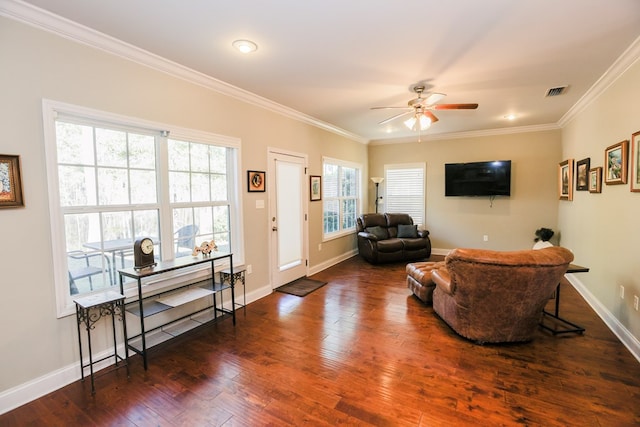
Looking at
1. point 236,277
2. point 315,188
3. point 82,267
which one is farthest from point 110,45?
point 315,188

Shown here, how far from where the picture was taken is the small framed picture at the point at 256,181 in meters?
3.91

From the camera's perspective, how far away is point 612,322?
122 inches

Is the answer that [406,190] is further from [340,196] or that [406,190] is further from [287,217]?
[287,217]

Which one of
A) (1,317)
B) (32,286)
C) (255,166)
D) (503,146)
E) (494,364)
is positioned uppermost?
(503,146)

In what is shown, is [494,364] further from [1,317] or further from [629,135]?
[1,317]

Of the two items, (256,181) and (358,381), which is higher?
(256,181)

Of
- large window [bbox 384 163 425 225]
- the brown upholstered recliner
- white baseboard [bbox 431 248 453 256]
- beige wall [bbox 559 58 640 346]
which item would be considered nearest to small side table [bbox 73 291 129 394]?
the brown upholstered recliner

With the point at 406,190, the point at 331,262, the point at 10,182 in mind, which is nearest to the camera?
the point at 10,182

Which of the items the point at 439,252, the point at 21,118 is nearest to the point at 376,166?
the point at 439,252

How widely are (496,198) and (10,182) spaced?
7051mm

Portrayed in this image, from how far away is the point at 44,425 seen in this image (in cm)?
190

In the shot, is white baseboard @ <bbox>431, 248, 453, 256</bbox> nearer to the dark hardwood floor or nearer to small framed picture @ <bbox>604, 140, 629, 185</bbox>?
the dark hardwood floor

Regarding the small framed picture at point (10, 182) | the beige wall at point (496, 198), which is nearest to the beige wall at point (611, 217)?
the beige wall at point (496, 198)

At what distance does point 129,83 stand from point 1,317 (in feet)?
6.52
